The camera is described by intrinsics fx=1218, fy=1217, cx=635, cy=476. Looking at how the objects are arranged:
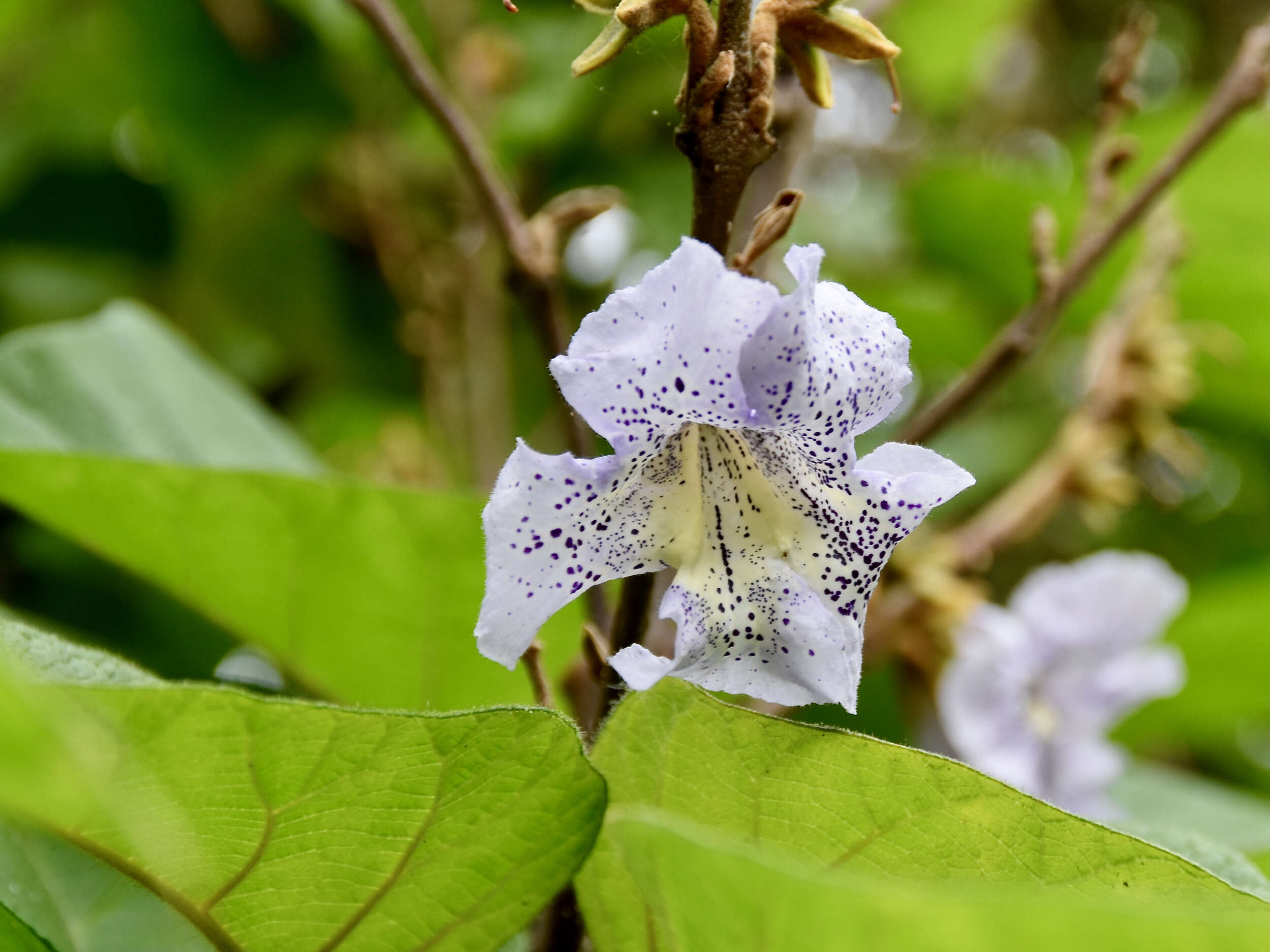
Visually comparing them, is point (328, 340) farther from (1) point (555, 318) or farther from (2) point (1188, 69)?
(2) point (1188, 69)

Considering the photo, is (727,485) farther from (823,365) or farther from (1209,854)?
(1209,854)

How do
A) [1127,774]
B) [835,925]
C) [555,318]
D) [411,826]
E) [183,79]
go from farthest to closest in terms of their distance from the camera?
[183,79], [1127,774], [555,318], [411,826], [835,925]

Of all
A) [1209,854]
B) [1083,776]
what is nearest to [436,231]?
[1083,776]

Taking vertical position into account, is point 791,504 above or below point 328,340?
above

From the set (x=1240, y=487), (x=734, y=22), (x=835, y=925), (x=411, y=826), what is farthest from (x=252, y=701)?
(x=1240, y=487)

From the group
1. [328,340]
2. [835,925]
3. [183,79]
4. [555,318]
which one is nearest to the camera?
[835,925]

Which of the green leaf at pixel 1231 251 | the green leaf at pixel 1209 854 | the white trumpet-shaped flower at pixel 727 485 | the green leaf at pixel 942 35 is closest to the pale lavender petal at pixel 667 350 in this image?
the white trumpet-shaped flower at pixel 727 485

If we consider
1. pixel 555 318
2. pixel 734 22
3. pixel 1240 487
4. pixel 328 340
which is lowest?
pixel 1240 487

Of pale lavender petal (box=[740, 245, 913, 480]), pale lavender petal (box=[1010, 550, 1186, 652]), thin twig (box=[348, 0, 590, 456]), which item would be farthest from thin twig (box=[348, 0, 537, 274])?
pale lavender petal (box=[1010, 550, 1186, 652])
